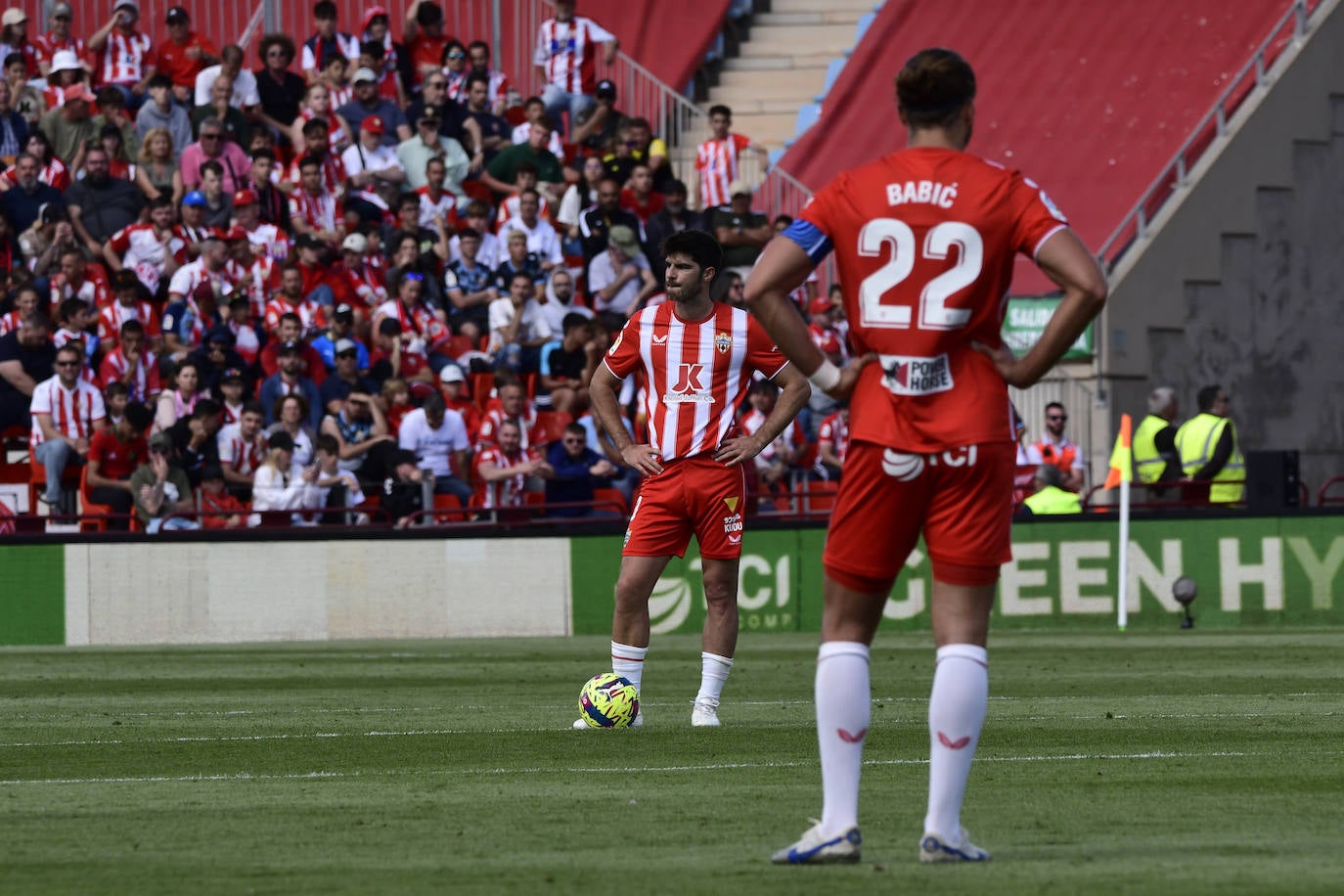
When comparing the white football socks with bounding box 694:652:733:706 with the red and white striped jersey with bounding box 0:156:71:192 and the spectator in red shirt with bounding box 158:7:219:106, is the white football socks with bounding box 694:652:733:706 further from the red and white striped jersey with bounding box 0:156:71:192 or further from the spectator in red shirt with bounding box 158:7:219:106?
the spectator in red shirt with bounding box 158:7:219:106

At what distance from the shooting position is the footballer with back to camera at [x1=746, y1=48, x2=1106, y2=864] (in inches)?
262

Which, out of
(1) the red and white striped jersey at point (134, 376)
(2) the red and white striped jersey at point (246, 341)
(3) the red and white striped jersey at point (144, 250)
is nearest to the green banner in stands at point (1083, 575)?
(2) the red and white striped jersey at point (246, 341)

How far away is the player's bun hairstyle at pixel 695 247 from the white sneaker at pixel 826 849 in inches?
217

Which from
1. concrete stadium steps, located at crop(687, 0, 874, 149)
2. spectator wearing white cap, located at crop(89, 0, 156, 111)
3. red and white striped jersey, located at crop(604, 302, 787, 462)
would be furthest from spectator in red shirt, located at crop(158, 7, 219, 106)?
red and white striped jersey, located at crop(604, 302, 787, 462)

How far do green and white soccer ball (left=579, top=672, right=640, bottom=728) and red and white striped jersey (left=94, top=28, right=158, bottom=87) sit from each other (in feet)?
58.2

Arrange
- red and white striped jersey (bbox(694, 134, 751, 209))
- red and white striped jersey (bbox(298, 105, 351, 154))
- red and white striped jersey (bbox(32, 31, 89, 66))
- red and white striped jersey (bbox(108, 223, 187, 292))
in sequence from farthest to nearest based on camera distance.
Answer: red and white striped jersey (bbox(694, 134, 751, 209)) < red and white striped jersey (bbox(32, 31, 89, 66)) < red and white striped jersey (bbox(298, 105, 351, 154)) < red and white striped jersey (bbox(108, 223, 187, 292))

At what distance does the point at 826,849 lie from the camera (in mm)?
6465

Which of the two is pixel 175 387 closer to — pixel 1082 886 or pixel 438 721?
pixel 438 721

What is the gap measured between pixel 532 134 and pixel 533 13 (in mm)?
5229

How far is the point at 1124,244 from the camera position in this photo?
29.9 meters

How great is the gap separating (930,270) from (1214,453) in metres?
18.0

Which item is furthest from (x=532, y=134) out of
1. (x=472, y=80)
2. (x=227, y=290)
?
(x=227, y=290)

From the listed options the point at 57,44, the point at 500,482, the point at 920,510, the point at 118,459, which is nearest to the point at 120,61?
the point at 57,44

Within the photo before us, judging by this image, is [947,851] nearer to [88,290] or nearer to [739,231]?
[88,290]
